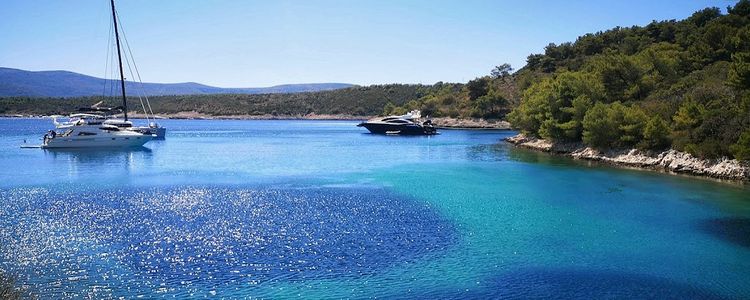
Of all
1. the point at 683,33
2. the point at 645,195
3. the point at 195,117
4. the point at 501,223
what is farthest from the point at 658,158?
the point at 195,117

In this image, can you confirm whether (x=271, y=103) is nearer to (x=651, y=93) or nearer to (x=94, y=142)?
(x=94, y=142)

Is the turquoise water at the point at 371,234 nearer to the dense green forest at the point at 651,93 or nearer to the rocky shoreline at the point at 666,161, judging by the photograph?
the rocky shoreline at the point at 666,161

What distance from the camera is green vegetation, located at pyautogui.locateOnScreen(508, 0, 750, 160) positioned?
3278cm

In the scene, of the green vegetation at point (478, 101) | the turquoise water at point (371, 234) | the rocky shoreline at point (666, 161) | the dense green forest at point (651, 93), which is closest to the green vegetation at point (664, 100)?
the dense green forest at point (651, 93)

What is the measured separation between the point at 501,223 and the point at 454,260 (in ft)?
18.4

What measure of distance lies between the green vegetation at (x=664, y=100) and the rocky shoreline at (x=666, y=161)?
57 cm

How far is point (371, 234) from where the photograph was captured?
58.2 feet

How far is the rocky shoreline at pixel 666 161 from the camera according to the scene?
3002 centimetres

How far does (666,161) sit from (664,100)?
998 cm

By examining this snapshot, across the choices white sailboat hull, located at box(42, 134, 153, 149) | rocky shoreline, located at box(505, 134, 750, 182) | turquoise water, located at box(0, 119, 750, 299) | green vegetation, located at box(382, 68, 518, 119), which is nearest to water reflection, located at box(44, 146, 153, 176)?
white sailboat hull, located at box(42, 134, 153, 149)

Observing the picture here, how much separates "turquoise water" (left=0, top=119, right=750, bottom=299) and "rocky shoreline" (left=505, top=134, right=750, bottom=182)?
5.62 ft

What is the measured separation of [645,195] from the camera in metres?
26.3

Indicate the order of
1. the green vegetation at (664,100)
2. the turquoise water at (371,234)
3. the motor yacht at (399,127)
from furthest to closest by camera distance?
the motor yacht at (399,127)
the green vegetation at (664,100)
the turquoise water at (371,234)

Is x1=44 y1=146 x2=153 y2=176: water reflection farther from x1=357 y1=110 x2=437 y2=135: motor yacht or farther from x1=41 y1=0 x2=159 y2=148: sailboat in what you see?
x1=357 y1=110 x2=437 y2=135: motor yacht
